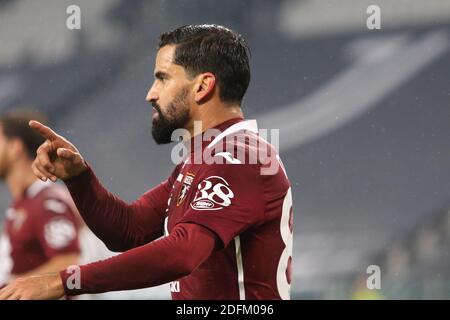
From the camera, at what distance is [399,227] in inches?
207

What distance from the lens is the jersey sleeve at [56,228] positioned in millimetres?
3412

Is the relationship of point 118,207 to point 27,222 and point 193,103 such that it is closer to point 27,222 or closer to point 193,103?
point 193,103

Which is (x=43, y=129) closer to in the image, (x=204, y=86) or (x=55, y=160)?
(x=55, y=160)

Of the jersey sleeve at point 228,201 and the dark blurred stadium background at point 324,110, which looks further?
the dark blurred stadium background at point 324,110

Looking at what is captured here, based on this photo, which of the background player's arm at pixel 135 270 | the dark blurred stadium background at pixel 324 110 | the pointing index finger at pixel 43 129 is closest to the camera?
the background player's arm at pixel 135 270

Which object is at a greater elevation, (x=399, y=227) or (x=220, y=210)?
(x=220, y=210)

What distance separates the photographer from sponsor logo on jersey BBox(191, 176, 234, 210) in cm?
196

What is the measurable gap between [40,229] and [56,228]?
0.23 feet

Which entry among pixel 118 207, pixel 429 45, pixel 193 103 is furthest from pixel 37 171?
pixel 429 45

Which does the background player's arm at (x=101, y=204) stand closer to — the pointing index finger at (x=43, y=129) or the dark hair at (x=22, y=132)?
the pointing index finger at (x=43, y=129)

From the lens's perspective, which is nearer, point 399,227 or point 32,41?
point 399,227

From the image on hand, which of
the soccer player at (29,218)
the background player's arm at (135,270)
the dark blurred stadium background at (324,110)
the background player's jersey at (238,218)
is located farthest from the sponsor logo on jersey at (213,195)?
the dark blurred stadium background at (324,110)

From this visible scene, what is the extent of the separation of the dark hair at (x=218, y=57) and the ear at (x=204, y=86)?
0.05 ft
